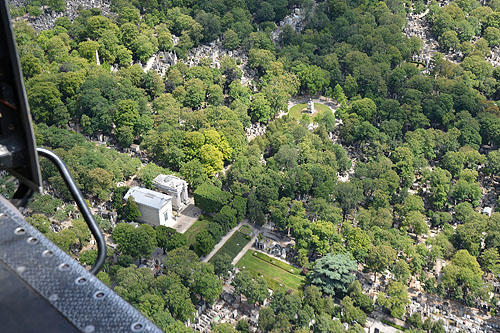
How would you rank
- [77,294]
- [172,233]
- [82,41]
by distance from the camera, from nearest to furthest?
[77,294] → [172,233] → [82,41]

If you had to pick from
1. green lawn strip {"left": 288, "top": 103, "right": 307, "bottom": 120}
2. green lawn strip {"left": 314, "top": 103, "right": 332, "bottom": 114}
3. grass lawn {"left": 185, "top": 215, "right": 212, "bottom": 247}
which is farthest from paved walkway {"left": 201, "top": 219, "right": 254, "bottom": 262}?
green lawn strip {"left": 314, "top": 103, "right": 332, "bottom": 114}

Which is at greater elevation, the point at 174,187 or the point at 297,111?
the point at 297,111

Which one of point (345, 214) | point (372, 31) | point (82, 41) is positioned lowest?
point (345, 214)

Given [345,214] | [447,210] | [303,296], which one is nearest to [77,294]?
[303,296]

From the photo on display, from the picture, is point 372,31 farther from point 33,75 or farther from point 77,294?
point 77,294

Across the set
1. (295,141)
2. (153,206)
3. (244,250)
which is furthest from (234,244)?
(295,141)

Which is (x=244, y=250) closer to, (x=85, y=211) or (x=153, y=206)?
(x=153, y=206)

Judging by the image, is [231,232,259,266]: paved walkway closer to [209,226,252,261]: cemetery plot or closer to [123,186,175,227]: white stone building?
[209,226,252,261]: cemetery plot
